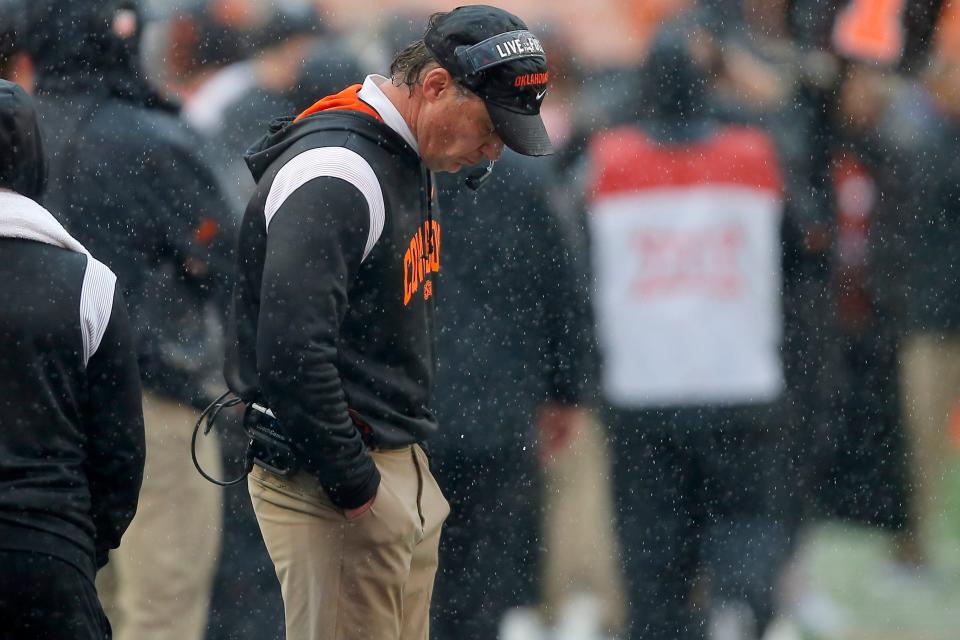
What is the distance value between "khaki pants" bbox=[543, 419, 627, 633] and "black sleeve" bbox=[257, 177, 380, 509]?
169 centimetres

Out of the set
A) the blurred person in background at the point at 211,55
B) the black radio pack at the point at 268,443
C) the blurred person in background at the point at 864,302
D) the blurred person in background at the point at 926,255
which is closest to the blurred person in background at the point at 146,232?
the blurred person in background at the point at 211,55

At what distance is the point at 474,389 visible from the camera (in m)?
3.89

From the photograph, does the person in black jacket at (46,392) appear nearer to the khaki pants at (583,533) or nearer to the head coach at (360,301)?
the head coach at (360,301)

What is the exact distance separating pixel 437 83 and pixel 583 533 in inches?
78.2

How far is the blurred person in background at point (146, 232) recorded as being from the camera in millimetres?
3605

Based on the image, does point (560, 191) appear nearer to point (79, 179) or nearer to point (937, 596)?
point (79, 179)

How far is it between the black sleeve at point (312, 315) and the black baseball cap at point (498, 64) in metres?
0.30

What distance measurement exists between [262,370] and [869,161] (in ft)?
7.91

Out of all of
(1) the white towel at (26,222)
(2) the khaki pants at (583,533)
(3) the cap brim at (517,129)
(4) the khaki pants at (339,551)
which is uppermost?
(1) the white towel at (26,222)

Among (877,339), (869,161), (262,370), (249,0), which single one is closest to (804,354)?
(877,339)

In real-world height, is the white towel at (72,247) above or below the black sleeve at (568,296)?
above

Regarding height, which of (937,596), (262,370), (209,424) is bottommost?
(937,596)

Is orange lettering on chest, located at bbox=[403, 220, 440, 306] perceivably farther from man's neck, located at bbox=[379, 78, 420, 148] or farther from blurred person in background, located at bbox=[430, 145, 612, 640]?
blurred person in background, located at bbox=[430, 145, 612, 640]

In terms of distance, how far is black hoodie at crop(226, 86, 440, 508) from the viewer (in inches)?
98.3
